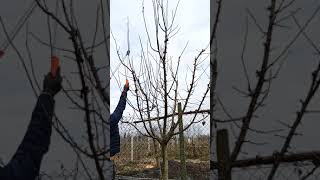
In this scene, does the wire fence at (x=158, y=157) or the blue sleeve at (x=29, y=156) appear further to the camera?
the wire fence at (x=158, y=157)

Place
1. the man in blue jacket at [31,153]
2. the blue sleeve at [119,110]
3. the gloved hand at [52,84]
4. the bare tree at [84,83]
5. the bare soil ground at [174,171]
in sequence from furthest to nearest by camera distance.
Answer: the bare soil ground at [174,171]
the blue sleeve at [119,110]
the man in blue jacket at [31,153]
the gloved hand at [52,84]
the bare tree at [84,83]

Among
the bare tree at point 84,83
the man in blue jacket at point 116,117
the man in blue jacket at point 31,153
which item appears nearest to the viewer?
the bare tree at point 84,83

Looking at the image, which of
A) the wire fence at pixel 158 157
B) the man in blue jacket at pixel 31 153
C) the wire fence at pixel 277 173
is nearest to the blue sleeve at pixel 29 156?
the man in blue jacket at pixel 31 153

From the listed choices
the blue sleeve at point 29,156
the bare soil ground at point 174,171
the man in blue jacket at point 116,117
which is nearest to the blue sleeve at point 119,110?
the man in blue jacket at point 116,117

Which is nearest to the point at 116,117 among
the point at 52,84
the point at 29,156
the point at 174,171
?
the point at 29,156

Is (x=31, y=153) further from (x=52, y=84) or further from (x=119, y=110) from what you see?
(x=119, y=110)

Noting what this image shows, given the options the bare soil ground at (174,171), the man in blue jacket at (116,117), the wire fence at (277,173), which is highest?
the man in blue jacket at (116,117)

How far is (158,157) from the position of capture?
9.49m

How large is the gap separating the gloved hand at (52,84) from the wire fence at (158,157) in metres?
5.99

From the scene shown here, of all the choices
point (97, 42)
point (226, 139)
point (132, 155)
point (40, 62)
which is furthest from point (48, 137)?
point (132, 155)

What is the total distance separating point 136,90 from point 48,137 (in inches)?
37.7

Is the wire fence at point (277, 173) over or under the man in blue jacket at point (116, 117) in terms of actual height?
under

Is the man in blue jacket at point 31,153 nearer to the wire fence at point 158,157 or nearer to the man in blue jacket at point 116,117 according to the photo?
the man in blue jacket at point 116,117

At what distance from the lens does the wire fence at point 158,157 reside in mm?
11125
